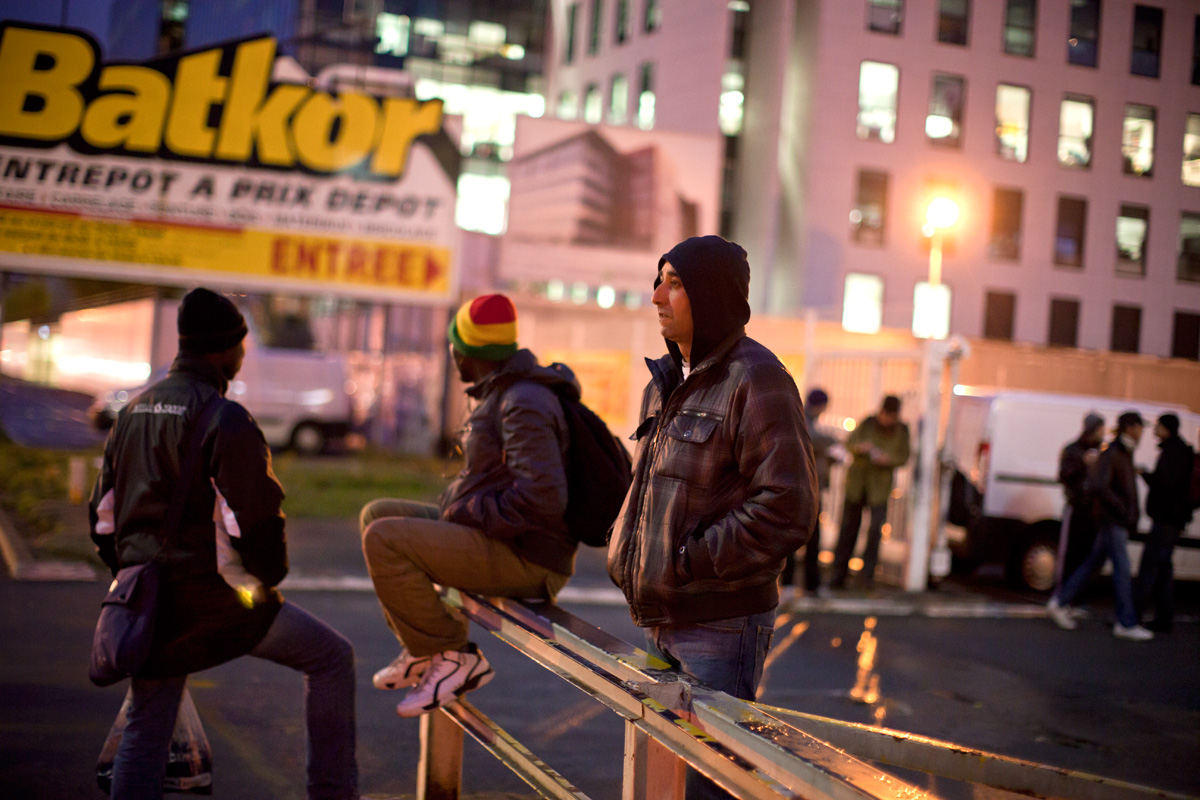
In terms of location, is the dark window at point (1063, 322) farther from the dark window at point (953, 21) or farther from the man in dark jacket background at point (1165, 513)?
the man in dark jacket background at point (1165, 513)

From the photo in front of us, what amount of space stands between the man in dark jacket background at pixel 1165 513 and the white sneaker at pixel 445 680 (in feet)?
26.0

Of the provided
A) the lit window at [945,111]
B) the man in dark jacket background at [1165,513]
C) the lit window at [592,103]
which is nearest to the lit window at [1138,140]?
the man in dark jacket background at [1165,513]

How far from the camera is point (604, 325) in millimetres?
21844

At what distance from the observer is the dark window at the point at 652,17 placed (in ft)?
113

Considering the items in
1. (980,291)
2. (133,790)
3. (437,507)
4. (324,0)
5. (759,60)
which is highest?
(324,0)

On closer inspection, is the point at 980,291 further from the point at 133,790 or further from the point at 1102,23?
the point at 133,790

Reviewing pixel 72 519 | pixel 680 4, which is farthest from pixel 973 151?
pixel 72 519

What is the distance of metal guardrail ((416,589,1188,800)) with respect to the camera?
220cm

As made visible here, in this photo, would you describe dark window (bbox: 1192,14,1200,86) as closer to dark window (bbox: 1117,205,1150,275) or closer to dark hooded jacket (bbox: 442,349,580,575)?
dark window (bbox: 1117,205,1150,275)

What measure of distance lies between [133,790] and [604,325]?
61.4 feet

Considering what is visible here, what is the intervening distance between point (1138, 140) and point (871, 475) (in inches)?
372

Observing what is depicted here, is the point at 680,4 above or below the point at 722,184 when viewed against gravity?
above

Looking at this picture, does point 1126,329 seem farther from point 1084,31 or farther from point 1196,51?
point 1196,51

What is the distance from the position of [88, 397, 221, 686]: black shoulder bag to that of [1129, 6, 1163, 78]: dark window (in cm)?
1255
